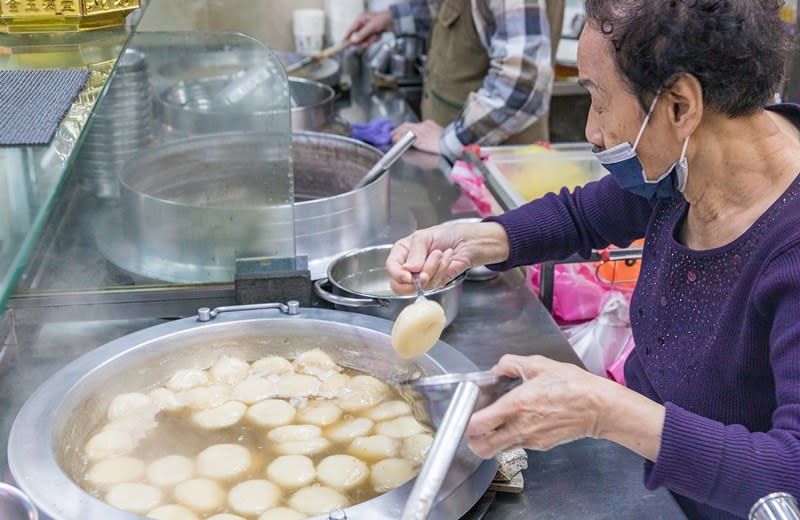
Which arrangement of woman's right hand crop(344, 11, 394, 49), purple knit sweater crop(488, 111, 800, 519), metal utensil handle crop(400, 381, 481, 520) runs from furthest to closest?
woman's right hand crop(344, 11, 394, 49)
purple knit sweater crop(488, 111, 800, 519)
metal utensil handle crop(400, 381, 481, 520)

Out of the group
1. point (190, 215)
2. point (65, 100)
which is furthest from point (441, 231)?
point (65, 100)

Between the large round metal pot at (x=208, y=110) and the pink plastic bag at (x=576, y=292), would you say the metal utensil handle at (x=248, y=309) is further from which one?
the pink plastic bag at (x=576, y=292)

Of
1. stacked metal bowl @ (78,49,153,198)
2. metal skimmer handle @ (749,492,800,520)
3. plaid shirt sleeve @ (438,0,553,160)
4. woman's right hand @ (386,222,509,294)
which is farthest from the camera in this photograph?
plaid shirt sleeve @ (438,0,553,160)

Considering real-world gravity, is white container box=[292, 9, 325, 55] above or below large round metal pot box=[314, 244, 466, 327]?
above

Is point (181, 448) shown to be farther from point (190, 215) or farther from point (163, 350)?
point (190, 215)

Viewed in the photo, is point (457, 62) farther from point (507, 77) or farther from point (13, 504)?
point (13, 504)

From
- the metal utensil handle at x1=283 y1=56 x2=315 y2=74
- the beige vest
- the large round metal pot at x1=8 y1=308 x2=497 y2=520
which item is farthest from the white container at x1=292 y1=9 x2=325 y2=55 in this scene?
the large round metal pot at x1=8 y1=308 x2=497 y2=520

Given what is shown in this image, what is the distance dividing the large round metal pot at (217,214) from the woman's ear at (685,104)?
107cm

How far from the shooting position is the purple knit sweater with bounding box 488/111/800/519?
132 centimetres

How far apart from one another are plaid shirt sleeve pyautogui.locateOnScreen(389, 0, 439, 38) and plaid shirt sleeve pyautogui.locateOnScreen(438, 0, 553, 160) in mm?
1123

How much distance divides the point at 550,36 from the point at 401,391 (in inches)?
89.1

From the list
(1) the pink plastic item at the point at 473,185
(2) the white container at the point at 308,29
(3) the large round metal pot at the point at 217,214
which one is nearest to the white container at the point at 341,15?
(2) the white container at the point at 308,29

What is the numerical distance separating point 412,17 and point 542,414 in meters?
3.78

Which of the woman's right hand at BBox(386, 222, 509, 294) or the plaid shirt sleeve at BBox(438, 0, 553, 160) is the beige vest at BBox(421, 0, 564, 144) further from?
the woman's right hand at BBox(386, 222, 509, 294)
